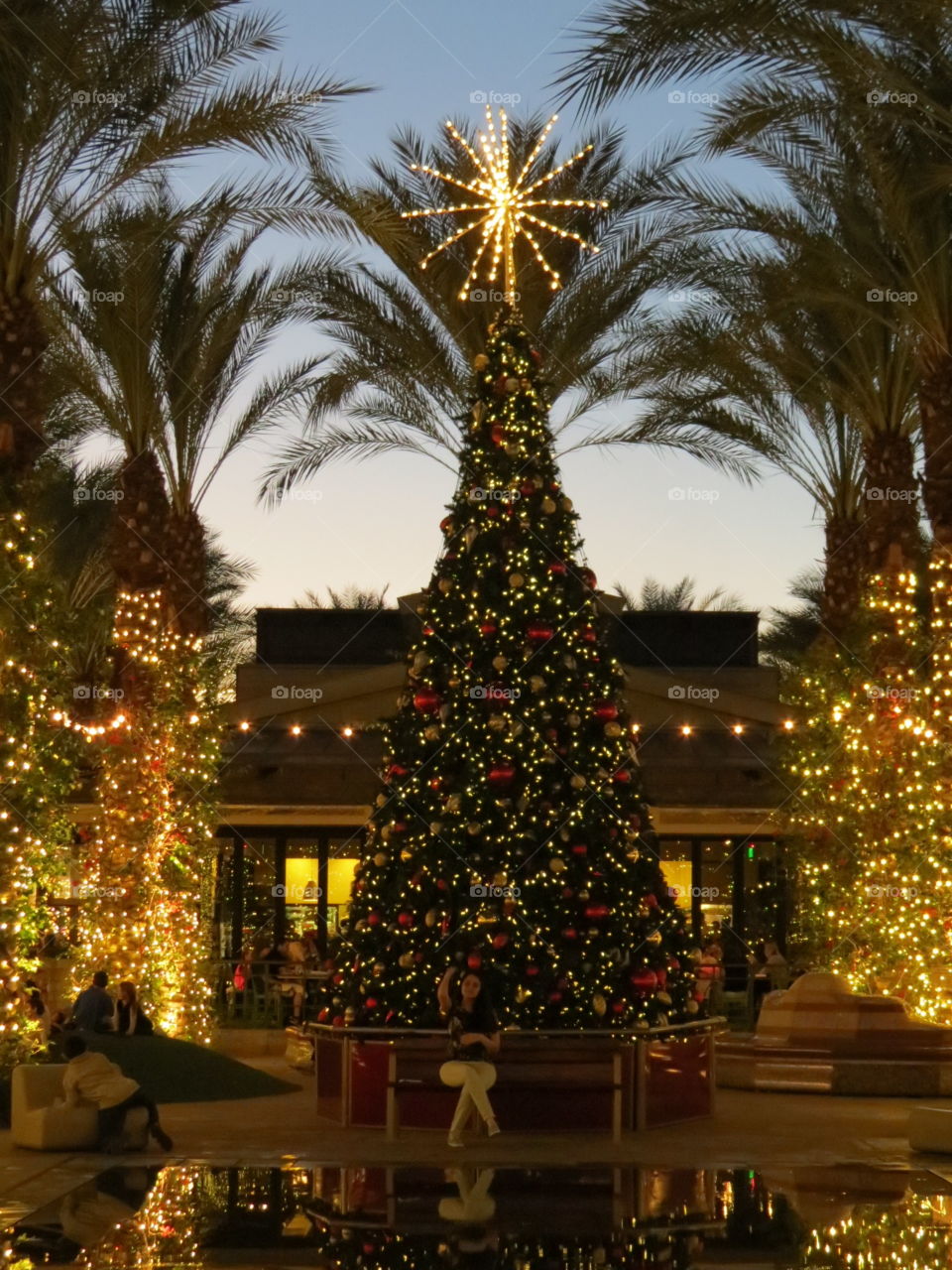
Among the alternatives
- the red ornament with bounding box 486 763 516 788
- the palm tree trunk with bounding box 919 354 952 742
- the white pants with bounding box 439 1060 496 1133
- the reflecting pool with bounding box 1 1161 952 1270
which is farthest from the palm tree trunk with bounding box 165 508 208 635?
the reflecting pool with bounding box 1 1161 952 1270

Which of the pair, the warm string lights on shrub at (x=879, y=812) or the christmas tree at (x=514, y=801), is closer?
the christmas tree at (x=514, y=801)

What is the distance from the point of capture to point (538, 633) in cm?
1429

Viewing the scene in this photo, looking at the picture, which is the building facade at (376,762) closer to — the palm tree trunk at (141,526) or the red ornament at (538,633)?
the palm tree trunk at (141,526)

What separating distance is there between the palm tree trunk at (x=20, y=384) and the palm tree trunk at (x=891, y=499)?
33.6 feet

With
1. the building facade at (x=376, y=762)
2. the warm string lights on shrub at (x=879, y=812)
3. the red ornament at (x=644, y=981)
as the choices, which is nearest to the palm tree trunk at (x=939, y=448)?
the warm string lights on shrub at (x=879, y=812)

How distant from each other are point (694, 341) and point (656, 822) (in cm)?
869

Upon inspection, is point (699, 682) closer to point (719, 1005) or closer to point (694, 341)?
point (719, 1005)

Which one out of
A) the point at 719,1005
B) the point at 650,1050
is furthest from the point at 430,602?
the point at 719,1005

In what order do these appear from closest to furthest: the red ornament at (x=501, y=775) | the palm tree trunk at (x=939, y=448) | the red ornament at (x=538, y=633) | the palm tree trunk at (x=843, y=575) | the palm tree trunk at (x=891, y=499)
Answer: the red ornament at (x=501, y=775), the red ornament at (x=538, y=633), the palm tree trunk at (x=939, y=448), the palm tree trunk at (x=891, y=499), the palm tree trunk at (x=843, y=575)

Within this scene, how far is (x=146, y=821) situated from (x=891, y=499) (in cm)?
963

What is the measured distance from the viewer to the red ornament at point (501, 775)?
1402 centimetres

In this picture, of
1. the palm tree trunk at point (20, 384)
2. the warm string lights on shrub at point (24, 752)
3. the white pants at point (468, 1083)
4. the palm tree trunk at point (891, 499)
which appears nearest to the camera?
the white pants at point (468, 1083)

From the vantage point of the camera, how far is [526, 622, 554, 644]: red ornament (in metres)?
14.3

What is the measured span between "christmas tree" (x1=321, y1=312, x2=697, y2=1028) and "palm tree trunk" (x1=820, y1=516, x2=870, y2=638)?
928 centimetres
